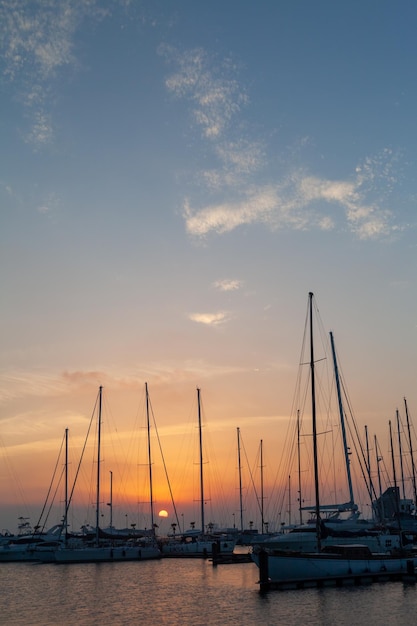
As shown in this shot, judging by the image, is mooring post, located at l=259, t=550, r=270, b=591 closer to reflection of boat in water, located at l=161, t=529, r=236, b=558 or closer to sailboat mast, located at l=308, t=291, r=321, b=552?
sailboat mast, located at l=308, t=291, r=321, b=552

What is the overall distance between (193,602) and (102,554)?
38874mm

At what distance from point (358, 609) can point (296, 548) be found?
20.9 meters

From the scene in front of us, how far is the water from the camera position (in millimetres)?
36156

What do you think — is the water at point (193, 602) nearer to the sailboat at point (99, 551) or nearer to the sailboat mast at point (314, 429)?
the sailboat mast at point (314, 429)

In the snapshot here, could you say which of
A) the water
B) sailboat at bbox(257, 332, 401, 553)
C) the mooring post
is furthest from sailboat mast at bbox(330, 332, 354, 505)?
the mooring post

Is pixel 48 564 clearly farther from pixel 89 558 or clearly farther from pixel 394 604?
pixel 394 604

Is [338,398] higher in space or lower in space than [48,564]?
higher

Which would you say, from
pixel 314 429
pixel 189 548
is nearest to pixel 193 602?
pixel 314 429

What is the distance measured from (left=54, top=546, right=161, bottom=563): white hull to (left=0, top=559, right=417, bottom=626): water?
1711cm

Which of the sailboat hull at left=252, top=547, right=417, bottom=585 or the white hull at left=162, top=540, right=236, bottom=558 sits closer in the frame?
the sailboat hull at left=252, top=547, right=417, bottom=585

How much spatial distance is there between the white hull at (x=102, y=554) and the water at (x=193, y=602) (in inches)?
674

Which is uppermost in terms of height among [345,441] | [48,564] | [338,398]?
[338,398]

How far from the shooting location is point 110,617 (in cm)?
3819

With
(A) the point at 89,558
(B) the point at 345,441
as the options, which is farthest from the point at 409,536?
(A) the point at 89,558
